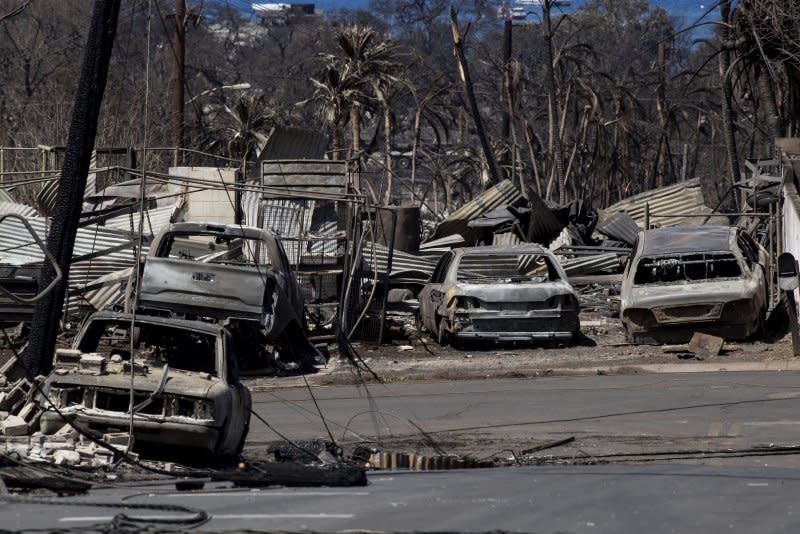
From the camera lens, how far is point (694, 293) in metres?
17.5

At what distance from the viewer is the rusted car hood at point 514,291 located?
Result: 1800 centimetres

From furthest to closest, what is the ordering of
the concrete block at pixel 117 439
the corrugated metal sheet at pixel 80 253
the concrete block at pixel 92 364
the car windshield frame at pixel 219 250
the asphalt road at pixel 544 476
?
the corrugated metal sheet at pixel 80 253 < the car windshield frame at pixel 219 250 < the concrete block at pixel 92 364 < the concrete block at pixel 117 439 < the asphalt road at pixel 544 476

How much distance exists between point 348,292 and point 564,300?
314 centimetres

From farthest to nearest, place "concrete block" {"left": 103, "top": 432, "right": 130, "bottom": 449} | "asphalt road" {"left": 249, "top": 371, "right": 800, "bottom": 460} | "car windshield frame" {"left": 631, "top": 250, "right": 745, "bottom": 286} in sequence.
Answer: "car windshield frame" {"left": 631, "top": 250, "right": 745, "bottom": 286} → "asphalt road" {"left": 249, "top": 371, "right": 800, "bottom": 460} → "concrete block" {"left": 103, "top": 432, "right": 130, "bottom": 449}

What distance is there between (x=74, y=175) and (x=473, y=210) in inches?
707

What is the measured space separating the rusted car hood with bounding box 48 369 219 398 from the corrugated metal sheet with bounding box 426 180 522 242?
19.9m

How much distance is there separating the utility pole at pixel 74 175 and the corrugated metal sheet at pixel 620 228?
18126mm

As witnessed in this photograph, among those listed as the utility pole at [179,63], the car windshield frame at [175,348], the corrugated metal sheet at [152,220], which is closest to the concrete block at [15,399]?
the car windshield frame at [175,348]

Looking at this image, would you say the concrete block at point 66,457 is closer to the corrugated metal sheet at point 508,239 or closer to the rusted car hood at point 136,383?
the rusted car hood at point 136,383

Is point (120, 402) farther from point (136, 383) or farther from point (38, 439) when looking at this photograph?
point (38, 439)

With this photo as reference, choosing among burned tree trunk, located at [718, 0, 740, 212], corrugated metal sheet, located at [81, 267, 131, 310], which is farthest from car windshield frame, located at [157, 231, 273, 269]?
burned tree trunk, located at [718, 0, 740, 212]

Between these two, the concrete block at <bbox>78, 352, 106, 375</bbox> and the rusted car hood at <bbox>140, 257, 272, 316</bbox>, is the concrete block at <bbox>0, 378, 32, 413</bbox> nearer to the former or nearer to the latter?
the concrete block at <bbox>78, 352, 106, 375</bbox>

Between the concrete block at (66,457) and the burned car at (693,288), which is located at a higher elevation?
the burned car at (693,288)

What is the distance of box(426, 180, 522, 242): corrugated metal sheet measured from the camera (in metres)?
29.5
